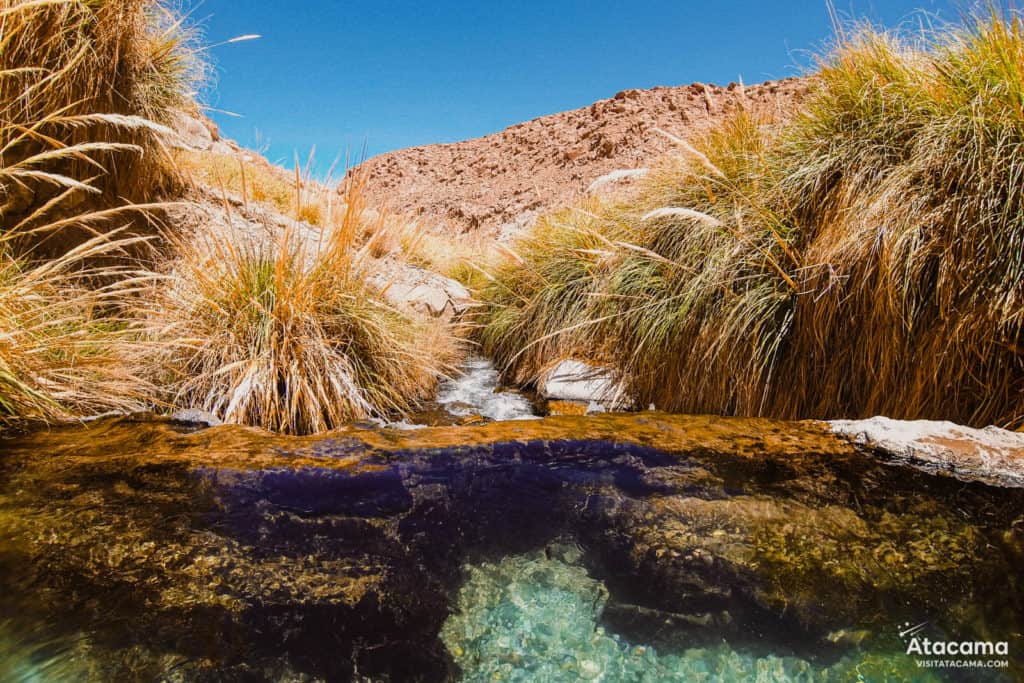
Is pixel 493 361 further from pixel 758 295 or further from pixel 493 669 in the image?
pixel 493 669

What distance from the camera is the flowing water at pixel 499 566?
48.2 inches

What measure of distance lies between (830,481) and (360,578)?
1.44m

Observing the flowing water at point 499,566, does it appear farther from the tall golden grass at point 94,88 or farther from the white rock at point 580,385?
the tall golden grass at point 94,88

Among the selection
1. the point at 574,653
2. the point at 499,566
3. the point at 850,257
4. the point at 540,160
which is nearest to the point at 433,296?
the point at 850,257

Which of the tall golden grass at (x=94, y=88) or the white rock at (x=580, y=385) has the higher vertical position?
the tall golden grass at (x=94, y=88)

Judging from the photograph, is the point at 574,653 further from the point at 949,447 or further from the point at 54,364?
the point at 54,364

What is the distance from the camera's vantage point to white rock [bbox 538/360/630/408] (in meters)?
3.57

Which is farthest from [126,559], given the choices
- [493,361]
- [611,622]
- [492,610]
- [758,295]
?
[493,361]

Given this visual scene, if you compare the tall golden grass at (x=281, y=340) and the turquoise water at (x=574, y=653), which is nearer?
the turquoise water at (x=574, y=653)

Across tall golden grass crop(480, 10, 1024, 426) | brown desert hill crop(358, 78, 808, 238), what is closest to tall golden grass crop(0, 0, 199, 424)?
tall golden grass crop(480, 10, 1024, 426)

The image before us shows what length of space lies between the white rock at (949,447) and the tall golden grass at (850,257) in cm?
38

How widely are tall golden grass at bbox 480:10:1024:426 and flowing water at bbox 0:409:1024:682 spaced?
0.76 m

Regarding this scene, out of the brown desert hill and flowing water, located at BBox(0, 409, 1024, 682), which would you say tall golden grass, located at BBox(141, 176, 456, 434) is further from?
the brown desert hill

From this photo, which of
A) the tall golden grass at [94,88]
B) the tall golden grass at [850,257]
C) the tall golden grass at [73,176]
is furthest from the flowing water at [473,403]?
the tall golden grass at [94,88]
